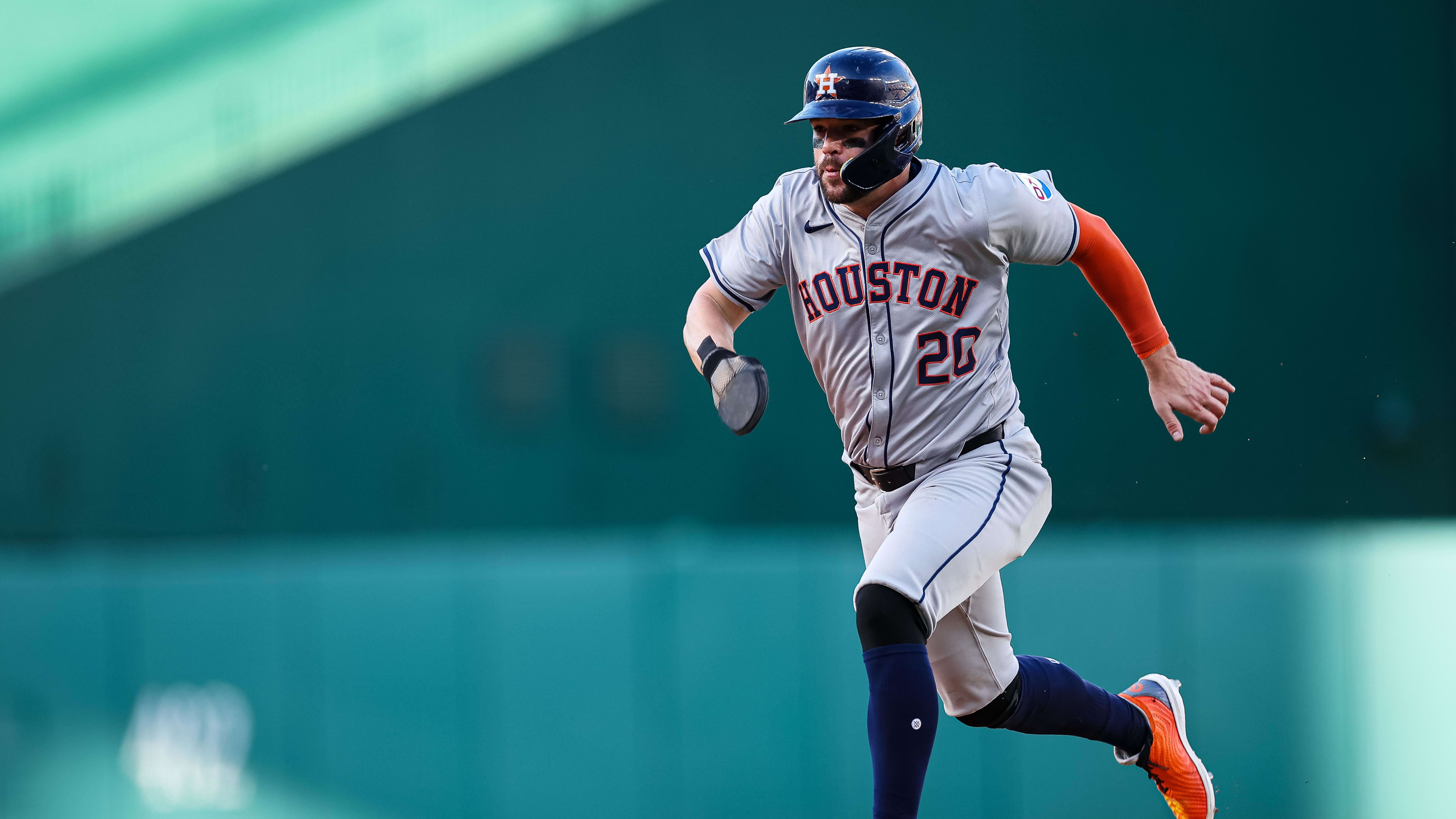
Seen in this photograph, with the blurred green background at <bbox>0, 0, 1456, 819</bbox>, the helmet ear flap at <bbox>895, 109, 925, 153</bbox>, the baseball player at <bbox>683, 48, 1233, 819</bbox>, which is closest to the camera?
the baseball player at <bbox>683, 48, 1233, 819</bbox>

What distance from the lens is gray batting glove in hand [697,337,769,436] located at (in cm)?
237

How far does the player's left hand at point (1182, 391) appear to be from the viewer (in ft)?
9.11

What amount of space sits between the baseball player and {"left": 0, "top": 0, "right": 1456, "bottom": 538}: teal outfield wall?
2333mm

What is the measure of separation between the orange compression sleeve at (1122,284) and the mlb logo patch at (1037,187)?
0.07 m

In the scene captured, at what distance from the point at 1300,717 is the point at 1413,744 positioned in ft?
1.04

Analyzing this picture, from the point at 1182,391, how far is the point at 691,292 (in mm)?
2820

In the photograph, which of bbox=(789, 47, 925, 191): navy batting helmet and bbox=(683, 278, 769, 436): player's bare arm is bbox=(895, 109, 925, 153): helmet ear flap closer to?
bbox=(789, 47, 925, 191): navy batting helmet

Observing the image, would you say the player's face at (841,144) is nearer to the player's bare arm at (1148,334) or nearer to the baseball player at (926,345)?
the baseball player at (926,345)

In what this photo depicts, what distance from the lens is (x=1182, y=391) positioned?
2.79 m

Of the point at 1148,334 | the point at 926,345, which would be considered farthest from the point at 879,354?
the point at 1148,334

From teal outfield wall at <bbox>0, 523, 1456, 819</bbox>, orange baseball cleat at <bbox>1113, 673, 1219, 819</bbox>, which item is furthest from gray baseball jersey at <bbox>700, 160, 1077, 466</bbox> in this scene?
teal outfield wall at <bbox>0, 523, 1456, 819</bbox>

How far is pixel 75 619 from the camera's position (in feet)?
13.3

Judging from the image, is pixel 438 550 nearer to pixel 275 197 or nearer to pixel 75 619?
pixel 75 619

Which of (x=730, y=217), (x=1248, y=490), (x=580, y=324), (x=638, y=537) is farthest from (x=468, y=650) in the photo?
(x=1248, y=490)
